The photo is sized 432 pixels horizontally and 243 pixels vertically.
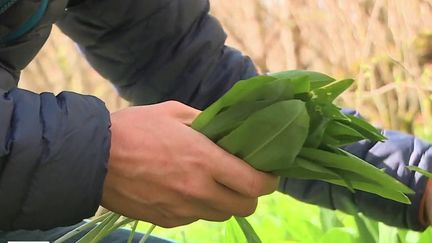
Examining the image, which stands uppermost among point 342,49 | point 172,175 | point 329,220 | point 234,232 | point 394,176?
point 172,175

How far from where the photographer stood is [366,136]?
873mm

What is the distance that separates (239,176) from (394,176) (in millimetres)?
394

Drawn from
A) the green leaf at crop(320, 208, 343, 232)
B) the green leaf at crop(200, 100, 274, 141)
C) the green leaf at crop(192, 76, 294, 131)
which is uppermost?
the green leaf at crop(192, 76, 294, 131)

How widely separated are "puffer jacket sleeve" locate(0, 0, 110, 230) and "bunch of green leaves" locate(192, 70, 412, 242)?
0.33ft

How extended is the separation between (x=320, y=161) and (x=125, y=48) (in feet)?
1.76

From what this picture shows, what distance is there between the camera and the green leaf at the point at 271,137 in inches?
31.3

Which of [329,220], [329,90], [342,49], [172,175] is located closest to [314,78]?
[329,90]

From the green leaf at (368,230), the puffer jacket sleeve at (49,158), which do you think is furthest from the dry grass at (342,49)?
the puffer jacket sleeve at (49,158)

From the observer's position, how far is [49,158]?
2.65 ft

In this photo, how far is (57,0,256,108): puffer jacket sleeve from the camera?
1.27 m

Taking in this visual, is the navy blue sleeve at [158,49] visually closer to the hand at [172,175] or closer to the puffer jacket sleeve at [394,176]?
the puffer jacket sleeve at [394,176]

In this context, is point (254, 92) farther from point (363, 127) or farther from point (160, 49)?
point (160, 49)

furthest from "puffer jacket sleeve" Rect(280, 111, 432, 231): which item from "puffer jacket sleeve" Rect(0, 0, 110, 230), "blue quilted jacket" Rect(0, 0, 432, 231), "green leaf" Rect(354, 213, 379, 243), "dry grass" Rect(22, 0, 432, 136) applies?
"dry grass" Rect(22, 0, 432, 136)

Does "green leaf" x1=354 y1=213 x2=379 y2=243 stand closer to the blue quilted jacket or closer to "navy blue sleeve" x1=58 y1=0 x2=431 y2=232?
the blue quilted jacket
